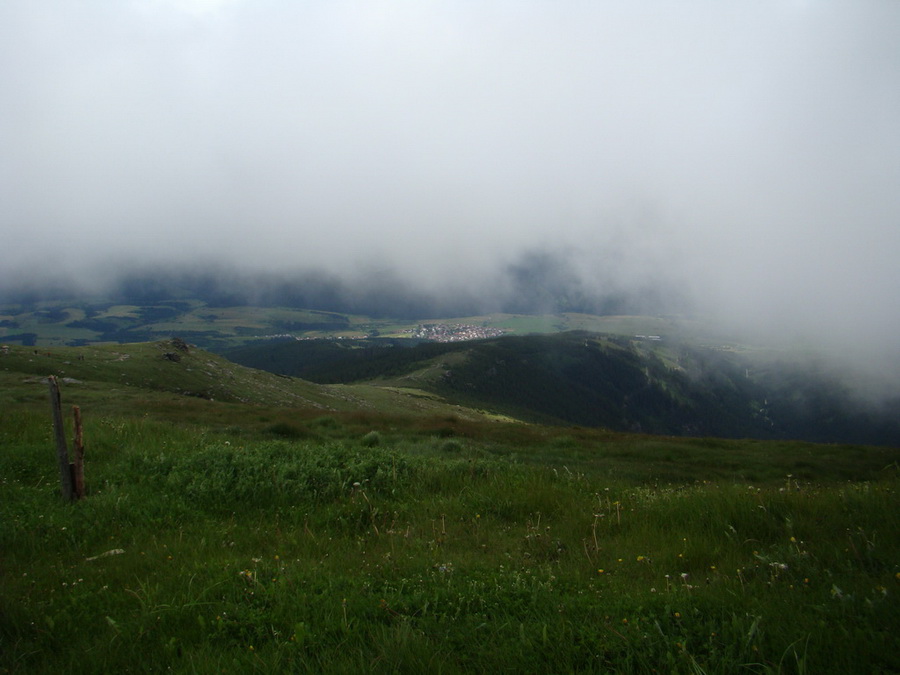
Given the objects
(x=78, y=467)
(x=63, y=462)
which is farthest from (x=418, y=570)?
(x=63, y=462)

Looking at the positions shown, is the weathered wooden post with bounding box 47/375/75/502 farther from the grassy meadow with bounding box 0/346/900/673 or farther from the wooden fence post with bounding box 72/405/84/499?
the grassy meadow with bounding box 0/346/900/673

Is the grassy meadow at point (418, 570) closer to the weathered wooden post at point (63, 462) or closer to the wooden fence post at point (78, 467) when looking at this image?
the weathered wooden post at point (63, 462)

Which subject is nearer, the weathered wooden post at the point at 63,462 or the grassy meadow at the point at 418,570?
the grassy meadow at the point at 418,570

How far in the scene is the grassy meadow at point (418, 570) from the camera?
11.3ft

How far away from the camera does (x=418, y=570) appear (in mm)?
5070

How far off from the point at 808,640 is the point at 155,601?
5748 mm

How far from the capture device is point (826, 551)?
4770 millimetres

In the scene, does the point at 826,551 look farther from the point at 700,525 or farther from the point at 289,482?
the point at 289,482

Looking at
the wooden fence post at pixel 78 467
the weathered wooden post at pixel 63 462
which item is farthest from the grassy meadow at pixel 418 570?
the wooden fence post at pixel 78 467

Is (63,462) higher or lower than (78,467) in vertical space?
higher

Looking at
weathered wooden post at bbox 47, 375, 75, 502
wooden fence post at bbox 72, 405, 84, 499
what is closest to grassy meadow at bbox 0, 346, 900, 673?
weathered wooden post at bbox 47, 375, 75, 502

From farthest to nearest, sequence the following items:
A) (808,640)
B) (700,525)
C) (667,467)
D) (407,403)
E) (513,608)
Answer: (407,403) → (667,467) → (700,525) → (513,608) → (808,640)

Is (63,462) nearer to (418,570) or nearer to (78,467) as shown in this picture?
(78,467)

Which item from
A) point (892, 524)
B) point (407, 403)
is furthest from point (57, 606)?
point (407, 403)
